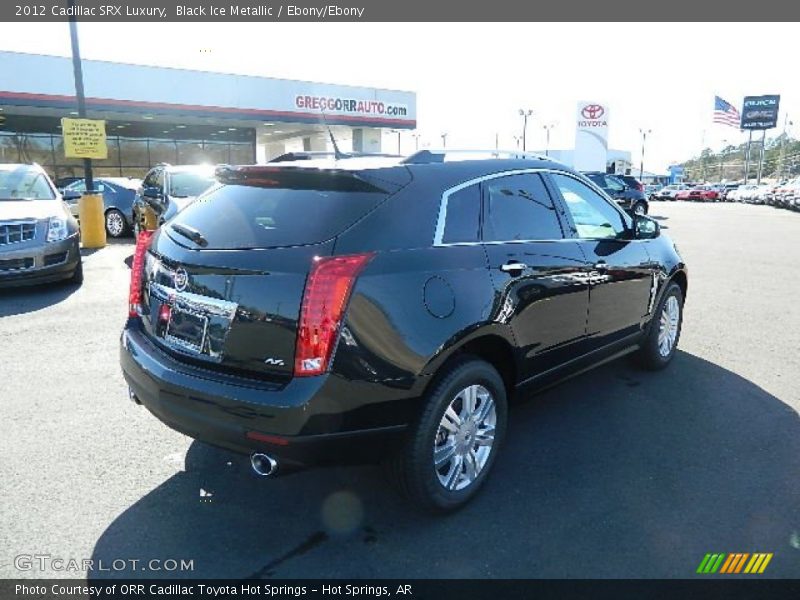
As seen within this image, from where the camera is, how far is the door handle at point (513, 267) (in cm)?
317

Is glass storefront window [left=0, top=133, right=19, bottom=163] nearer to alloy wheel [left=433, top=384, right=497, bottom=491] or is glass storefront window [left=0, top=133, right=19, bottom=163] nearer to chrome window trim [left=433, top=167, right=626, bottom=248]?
chrome window trim [left=433, top=167, right=626, bottom=248]

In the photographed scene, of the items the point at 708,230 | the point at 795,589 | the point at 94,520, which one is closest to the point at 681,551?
the point at 795,589

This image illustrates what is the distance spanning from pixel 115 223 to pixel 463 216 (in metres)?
13.1

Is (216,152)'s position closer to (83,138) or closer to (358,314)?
(83,138)

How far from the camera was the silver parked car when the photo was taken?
291 inches

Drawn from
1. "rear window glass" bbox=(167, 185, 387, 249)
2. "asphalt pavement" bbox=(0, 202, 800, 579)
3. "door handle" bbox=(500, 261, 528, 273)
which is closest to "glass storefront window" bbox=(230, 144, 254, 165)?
"asphalt pavement" bbox=(0, 202, 800, 579)

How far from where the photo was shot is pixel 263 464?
2.60m

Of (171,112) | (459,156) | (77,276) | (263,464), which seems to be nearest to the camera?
(263,464)

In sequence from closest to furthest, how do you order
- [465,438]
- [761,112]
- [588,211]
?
[465,438] < [588,211] < [761,112]

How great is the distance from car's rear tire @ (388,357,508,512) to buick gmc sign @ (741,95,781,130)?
81.7m

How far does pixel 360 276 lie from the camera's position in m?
2.56

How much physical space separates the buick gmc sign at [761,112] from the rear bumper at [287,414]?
82371 mm

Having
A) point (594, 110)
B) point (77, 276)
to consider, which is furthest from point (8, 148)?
point (594, 110)

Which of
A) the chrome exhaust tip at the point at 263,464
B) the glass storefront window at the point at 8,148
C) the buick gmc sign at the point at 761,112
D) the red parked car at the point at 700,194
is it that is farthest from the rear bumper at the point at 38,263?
the buick gmc sign at the point at 761,112
